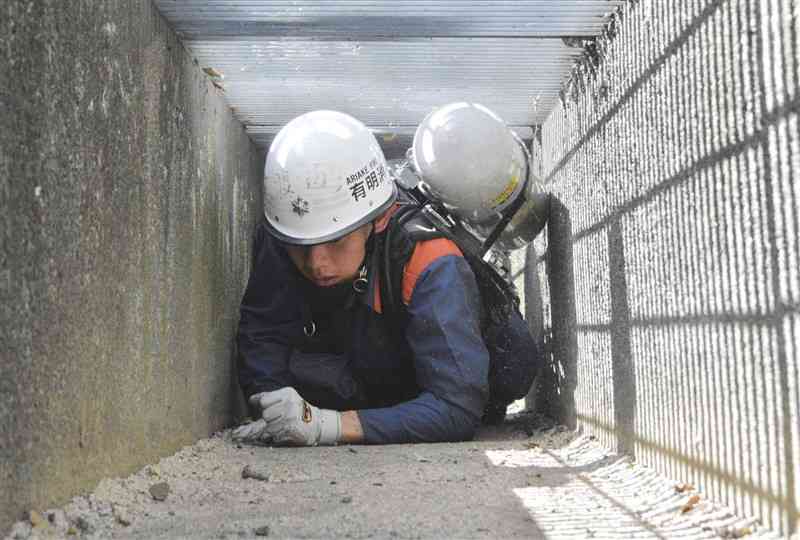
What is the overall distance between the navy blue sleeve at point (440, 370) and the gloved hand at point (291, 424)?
0.39 ft

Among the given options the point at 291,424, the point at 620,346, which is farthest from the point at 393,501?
the point at 291,424

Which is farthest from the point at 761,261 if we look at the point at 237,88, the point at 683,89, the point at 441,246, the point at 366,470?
the point at 237,88

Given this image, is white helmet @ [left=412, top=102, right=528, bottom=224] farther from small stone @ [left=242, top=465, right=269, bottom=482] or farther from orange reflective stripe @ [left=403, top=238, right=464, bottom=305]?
small stone @ [left=242, top=465, right=269, bottom=482]

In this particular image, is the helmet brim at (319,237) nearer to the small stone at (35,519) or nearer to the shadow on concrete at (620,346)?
the shadow on concrete at (620,346)

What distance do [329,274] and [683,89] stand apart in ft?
4.93

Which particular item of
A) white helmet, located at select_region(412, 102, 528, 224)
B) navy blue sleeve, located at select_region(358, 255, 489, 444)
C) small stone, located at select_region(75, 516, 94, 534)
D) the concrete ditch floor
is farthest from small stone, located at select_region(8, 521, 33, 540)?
white helmet, located at select_region(412, 102, 528, 224)

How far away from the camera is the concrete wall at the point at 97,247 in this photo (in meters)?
1.37

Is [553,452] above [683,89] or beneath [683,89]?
beneath

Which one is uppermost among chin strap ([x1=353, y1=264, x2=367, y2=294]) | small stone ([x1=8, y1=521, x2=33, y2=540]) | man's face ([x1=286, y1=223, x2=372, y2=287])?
man's face ([x1=286, y1=223, x2=372, y2=287])

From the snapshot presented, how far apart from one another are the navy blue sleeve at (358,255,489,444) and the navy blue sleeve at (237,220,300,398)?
469 millimetres

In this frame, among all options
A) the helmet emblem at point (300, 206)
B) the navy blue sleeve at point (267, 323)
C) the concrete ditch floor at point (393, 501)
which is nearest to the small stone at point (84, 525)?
the concrete ditch floor at point (393, 501)

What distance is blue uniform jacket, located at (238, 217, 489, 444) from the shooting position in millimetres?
2855

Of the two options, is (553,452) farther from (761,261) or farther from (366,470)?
(761,261)

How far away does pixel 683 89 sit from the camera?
70.2 inches
